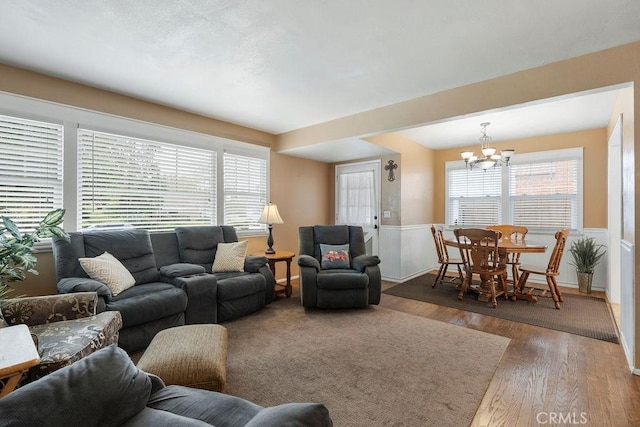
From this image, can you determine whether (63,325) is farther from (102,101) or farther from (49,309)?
(102,101)

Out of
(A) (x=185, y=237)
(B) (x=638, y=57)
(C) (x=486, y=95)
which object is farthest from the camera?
(A) (x=185, y=237)

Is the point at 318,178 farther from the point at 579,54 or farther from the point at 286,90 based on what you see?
the point at 579,54

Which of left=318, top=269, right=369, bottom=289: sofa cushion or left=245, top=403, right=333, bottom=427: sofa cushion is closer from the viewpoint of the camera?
left=245, top=403, right=333, bottom=427: sofa cushion

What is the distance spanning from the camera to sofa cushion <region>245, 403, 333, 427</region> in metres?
0.84

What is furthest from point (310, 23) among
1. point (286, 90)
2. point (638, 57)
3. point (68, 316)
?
point (68, 316)

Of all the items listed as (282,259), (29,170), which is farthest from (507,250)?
(29,170)

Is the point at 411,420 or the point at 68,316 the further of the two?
the point at 68,316

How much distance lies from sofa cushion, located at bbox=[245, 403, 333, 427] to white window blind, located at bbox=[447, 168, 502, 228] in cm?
566

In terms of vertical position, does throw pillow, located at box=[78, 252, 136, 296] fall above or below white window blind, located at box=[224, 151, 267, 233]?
below

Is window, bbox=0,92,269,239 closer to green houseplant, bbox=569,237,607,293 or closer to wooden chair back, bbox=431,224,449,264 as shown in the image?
wooden chair back, bbox=431,224,449,264

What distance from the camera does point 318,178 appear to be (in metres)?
5.91

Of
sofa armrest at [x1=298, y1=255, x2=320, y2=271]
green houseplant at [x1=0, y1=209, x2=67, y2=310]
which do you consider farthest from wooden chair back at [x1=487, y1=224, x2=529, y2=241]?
green houseplant at [x1=0, y1=209, x2=67, y2=310]

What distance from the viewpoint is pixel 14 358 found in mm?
1294

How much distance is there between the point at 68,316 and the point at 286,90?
2.77 meters
